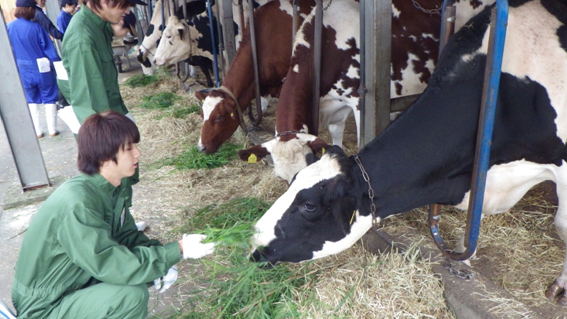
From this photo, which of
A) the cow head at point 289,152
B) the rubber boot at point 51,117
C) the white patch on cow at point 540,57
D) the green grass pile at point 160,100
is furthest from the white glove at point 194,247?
the green grass pile at point 160,100

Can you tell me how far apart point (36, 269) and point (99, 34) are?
1.71 metres

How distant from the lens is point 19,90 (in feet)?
14.9

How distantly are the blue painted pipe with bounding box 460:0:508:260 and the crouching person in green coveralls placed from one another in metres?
1.50

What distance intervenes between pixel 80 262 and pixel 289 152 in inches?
79.1

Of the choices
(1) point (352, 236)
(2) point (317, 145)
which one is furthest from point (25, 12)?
(1) point (352, 236)

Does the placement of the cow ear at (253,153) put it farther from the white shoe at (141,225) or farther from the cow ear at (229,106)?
the cow ear at (229,106)

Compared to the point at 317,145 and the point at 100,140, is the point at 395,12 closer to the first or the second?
the point at 317,145

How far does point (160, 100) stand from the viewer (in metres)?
8.33

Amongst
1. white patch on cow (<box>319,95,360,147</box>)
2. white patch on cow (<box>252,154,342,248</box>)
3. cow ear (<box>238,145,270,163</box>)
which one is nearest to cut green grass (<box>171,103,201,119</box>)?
white patch on cow (<box>319,95,360,147</box>)

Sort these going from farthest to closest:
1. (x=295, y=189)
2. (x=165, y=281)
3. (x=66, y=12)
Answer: (x=66, y=12), (x=165, y=281), (x=295, y=189)

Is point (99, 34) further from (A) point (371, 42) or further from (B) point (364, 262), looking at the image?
(B) point (364, 262)

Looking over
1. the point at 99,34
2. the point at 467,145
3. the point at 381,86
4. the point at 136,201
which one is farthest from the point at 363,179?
the point at 136,201

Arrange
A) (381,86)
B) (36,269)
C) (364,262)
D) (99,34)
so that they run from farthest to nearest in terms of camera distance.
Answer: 1. (381,86)
2. (99,34)
3. (364,262)
4. (36,269)

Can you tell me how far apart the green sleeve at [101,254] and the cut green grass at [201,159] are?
125 inches
